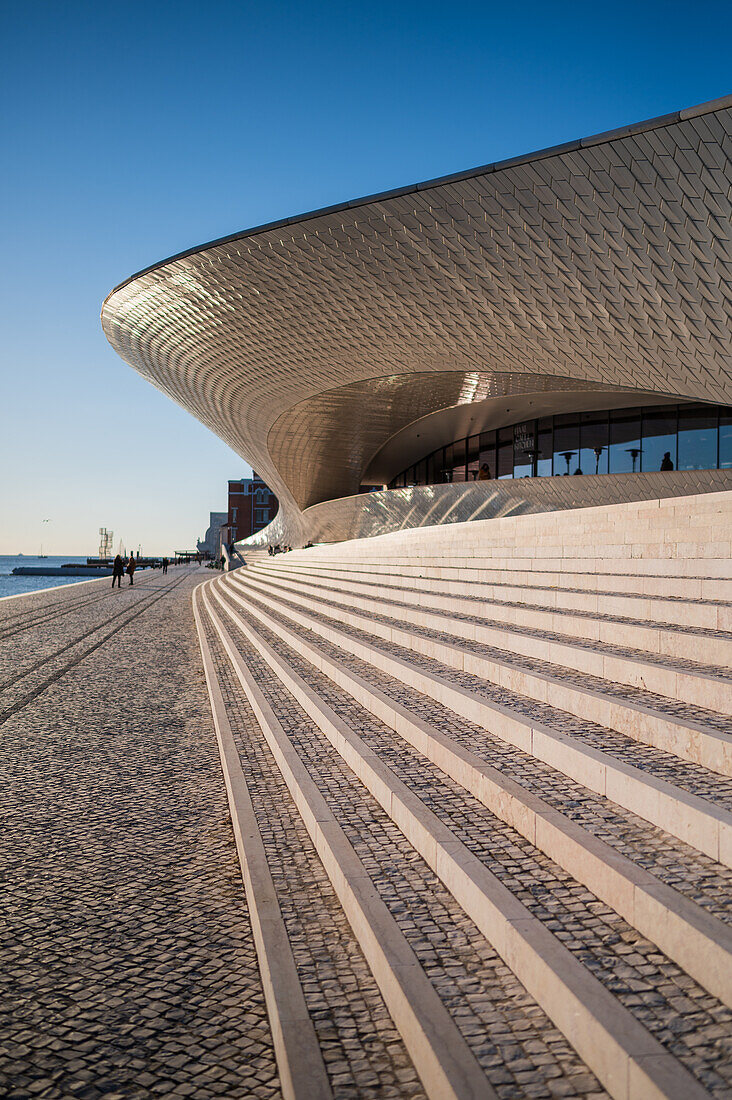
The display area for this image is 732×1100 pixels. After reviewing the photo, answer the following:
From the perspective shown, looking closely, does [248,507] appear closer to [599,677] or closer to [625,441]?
[625,441]

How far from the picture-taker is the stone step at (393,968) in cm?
174

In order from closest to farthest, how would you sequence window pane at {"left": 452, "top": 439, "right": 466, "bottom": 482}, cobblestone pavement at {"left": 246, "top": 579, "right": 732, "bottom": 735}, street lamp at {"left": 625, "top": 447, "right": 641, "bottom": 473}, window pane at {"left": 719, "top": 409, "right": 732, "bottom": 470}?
cobblestone pavement at {"left": 246, "top": 579, "right": 732, "bottom": 735} < window pane at {"left": 719, "top": 409, "right": 732, "bottom": 470} < street lamp at {"left": 625, "top": 447, "right": 641, "bottom": 473} < window pane at {"left": 452, "top": 439, "right": 466, "bottom": 482}

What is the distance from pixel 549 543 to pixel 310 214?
13598 millimetres

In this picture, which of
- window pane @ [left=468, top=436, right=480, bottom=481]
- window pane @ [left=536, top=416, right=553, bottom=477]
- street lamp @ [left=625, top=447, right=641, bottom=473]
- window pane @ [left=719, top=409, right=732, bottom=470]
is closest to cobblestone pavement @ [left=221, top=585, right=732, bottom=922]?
window pane @ [left=719, top=409, right=732, bottom=470]

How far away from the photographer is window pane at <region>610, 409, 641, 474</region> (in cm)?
2383

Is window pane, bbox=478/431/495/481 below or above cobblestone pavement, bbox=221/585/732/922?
above

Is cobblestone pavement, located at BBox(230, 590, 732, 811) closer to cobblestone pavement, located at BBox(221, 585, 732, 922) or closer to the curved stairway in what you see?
the curved stairway

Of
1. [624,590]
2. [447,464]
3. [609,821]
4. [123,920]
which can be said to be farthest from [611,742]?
[447,464]

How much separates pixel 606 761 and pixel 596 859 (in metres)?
0.58

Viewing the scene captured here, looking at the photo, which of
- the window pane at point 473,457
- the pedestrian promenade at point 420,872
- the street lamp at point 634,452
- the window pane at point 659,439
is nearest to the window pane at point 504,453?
the window pane at point 473,457

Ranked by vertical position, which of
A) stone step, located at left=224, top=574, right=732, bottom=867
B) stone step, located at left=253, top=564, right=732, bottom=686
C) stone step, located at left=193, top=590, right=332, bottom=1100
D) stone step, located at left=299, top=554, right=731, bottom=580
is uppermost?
stone step, located at left=299, top=554, right=731, bottom=580

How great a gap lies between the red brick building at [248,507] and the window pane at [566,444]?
229ft

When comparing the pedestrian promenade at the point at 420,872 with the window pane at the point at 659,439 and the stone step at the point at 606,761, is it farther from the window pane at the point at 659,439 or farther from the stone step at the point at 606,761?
the window pane at the point at 659,439

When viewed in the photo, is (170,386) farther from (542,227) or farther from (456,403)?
(542,227)
